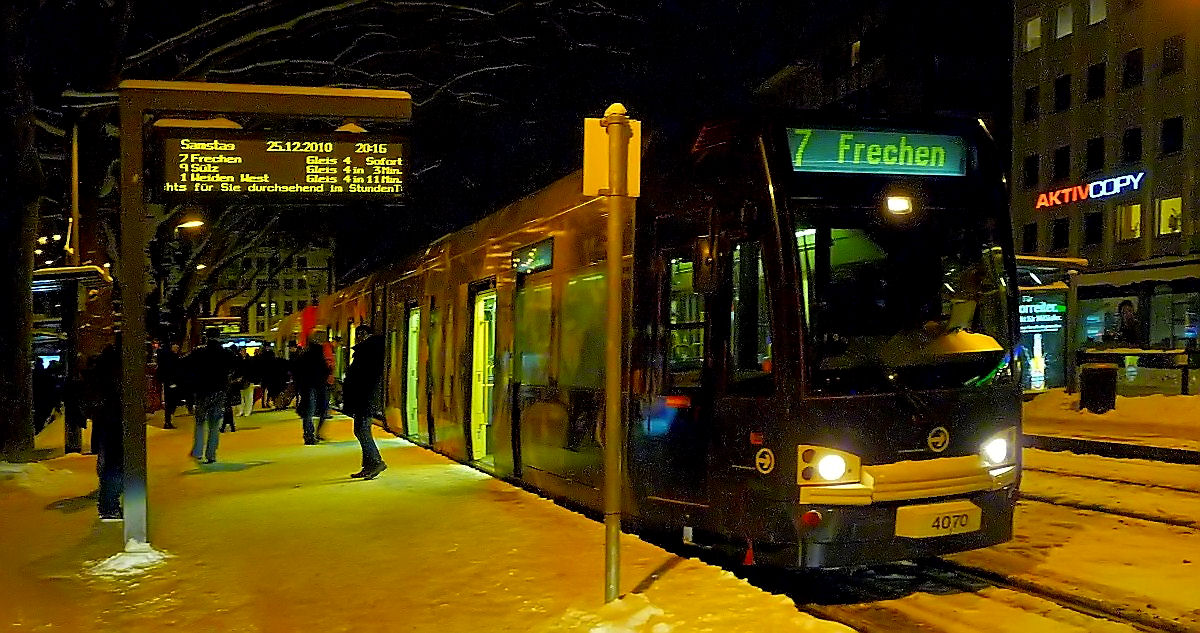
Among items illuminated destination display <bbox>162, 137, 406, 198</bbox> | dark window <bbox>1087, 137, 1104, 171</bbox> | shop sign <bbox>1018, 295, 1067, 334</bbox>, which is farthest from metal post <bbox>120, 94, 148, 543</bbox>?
dark window <bbox>1087, 137, 1104, 171</bbox>

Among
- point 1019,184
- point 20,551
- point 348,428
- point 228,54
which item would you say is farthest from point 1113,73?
point 20,551

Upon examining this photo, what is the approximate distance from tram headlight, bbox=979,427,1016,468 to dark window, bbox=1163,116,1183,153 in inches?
1534

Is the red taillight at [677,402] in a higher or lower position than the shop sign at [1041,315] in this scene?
lower

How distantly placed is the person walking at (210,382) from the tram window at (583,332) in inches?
259

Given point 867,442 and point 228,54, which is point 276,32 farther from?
point 867,442

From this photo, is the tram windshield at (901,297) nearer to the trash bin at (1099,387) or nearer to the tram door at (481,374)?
the tram door at (481,374)

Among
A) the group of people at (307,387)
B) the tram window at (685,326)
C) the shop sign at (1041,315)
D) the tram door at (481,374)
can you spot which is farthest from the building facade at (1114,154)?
the tram window at (685,326)

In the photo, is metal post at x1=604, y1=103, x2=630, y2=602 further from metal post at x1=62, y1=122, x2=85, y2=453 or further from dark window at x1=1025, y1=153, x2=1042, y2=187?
dark window at x1=1025, y1=153, x2=1042, y2=187

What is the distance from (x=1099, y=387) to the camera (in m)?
20.6

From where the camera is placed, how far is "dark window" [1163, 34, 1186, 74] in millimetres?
40688

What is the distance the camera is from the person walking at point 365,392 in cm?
1302

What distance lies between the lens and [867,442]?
6762 mm

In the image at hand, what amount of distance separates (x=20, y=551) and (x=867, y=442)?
6742 mm

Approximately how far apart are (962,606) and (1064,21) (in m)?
46.3
